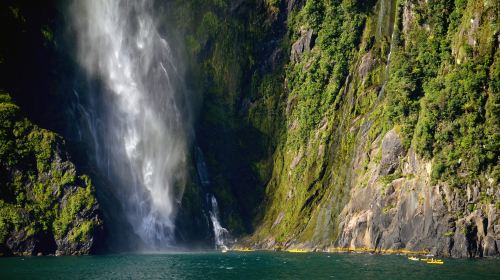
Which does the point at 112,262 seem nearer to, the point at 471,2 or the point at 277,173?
the point at 277,173

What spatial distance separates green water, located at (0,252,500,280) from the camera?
75375mm

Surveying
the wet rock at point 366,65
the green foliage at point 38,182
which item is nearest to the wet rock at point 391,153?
the wet rock at point 366,65

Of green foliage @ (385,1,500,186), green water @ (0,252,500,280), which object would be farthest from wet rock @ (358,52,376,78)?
green water @ (0,252,500,280)

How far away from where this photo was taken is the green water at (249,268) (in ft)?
247

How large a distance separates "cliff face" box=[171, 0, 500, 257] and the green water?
10095mm

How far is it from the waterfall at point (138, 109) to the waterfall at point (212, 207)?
200 inches

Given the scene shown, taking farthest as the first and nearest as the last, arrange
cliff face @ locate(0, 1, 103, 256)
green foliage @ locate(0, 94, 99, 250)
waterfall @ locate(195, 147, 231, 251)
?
waterfall @ locate(195, 147, 231, 251) < green foliage @ locate(0, 94, 99, 250) < cliff face @ locate(0, 1, 103, 256)

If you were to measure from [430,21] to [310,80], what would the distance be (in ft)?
109

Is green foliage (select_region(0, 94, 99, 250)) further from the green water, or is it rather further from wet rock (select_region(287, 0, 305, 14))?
wet rock (select_region(287, 0, 305, 14))

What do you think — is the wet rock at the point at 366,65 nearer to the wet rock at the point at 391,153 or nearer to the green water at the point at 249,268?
the wet rock at the point at 391,153

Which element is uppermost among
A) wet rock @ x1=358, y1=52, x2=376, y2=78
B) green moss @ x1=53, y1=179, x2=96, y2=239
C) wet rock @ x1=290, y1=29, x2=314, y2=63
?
wet rock @ x1=290, y1=29, x2=314, y2=63

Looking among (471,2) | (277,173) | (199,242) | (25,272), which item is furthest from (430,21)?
(25,272)

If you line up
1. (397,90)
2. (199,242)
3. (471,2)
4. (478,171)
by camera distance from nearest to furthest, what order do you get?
1. (478,171)
2. (471,2)
3. (397,90)
4. (199,242)

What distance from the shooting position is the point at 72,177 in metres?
116
